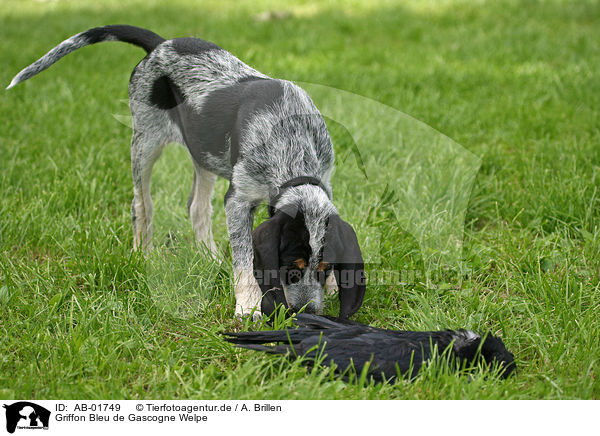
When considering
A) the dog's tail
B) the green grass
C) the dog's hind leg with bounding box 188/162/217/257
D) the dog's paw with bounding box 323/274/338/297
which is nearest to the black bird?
the green grass

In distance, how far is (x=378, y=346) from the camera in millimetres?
2934

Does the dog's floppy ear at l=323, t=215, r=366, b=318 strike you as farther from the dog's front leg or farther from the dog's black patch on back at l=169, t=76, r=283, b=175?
the dog's black patch on back at l=169, t=76, r=283, b=175

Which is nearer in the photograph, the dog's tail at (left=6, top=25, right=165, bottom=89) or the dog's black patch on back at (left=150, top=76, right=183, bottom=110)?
the dog's tail at (left=6, top=25, right=165, bottom=89)

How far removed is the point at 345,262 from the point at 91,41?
219cm

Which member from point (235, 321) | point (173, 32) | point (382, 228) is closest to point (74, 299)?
point (235, 321)

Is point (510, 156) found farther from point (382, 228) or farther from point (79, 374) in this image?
point (79, 374)

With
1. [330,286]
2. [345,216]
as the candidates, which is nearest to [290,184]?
[330,286]

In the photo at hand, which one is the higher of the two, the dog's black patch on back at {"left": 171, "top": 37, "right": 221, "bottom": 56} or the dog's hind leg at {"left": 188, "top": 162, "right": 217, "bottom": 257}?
the dog's black patch on back at {"left": 171, "top": 37, "right": 221, "bottom": 56}

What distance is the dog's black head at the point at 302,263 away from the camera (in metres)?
3.16

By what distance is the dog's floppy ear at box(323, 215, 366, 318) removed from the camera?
3.18 m
